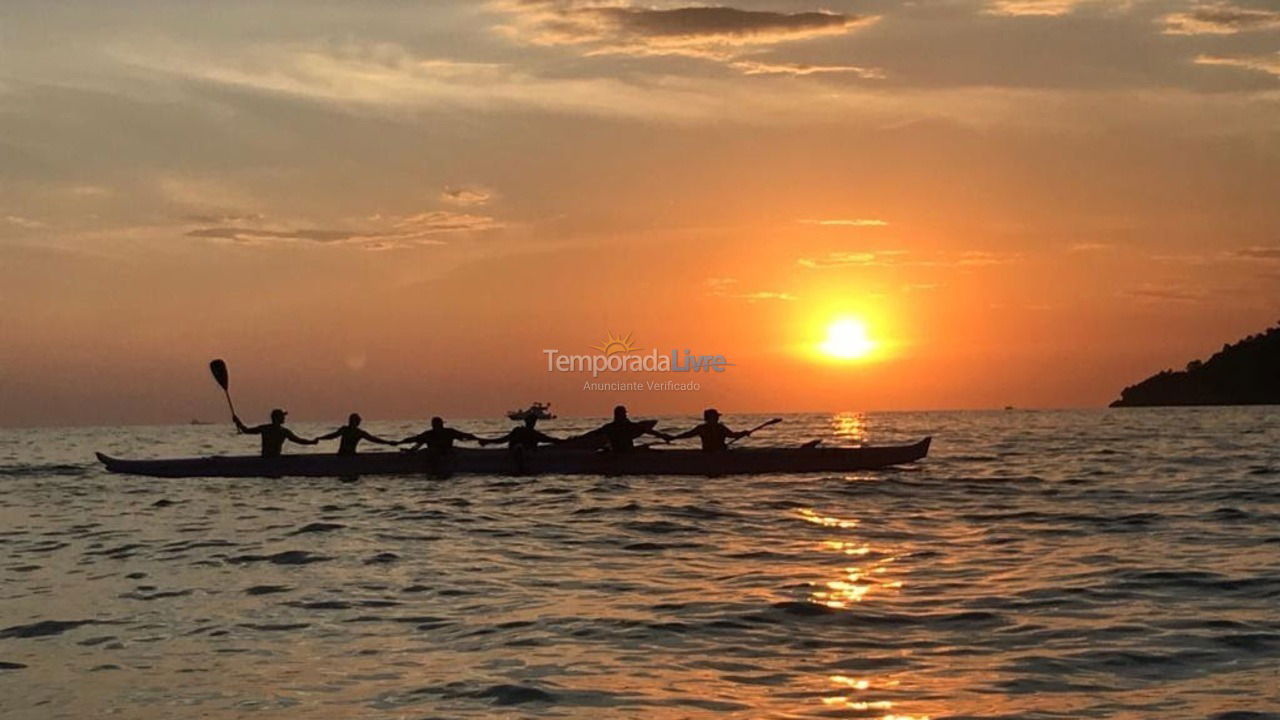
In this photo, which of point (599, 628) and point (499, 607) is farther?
point (499, 607)

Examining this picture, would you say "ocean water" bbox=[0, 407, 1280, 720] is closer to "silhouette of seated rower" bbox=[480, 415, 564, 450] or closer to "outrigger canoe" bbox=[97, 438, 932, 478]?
"outrigger canoe" bbox=[97, 438, 932, 478]

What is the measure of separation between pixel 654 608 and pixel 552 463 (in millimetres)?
18160

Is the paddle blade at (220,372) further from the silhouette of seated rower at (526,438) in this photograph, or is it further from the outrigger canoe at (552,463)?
the silhouette of seated rower at (526,438)

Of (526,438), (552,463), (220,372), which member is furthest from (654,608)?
(220,372)

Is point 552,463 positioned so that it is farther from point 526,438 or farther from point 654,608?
point 654,608

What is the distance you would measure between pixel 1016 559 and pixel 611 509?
977cm

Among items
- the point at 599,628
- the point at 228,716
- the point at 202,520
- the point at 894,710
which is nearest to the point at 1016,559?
the point at 599,628

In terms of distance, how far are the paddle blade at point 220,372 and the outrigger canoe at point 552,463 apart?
3658 millimetres

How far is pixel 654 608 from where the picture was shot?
13.7 m

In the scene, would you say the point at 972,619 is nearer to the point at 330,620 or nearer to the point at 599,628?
the point at 599,628

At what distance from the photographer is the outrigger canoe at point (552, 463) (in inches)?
1224

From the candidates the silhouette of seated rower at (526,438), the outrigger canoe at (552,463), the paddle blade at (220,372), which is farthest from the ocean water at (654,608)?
the paddle blade at (220,372)

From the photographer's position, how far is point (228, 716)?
9594 mm

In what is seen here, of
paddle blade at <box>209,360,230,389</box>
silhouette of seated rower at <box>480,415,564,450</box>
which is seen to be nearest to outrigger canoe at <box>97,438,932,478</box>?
silhouette of seated rower at <box>480,415,564,450</box>
